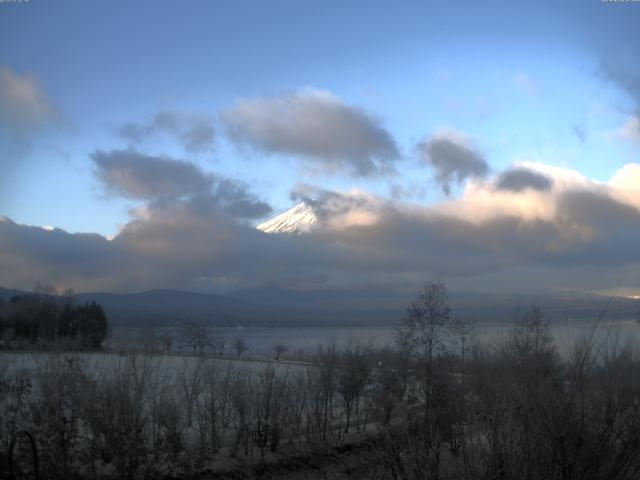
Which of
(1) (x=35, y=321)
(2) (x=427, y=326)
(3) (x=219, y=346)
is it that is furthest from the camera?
(1) (x=35, y=321)

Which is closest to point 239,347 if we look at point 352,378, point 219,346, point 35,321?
point 219,346

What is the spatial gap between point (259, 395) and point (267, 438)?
189 cm

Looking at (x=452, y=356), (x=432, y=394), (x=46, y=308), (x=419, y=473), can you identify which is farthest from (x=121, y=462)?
(x=46, y=308)

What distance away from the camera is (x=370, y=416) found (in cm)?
3547

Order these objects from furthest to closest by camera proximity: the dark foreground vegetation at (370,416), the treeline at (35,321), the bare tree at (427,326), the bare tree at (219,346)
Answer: the bare tree at (219,346)
the treeline at (35,321)
the bare tree at (427,326)
the dark foreground vegetation at (370,416)

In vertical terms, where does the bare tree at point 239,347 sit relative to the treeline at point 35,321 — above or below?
below

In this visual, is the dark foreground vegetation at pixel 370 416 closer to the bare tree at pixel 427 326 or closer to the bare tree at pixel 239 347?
the bare tree at pixel 427 326

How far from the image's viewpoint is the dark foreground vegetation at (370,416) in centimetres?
853

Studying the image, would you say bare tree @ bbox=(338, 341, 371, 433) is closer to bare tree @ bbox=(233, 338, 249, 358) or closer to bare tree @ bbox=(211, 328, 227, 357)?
bare tree @ bbox=(211, 328, 227, 357)

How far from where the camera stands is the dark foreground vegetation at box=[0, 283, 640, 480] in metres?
8.53

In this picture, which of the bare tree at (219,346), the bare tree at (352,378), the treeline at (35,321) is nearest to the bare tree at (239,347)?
the bare tree at (219,346)

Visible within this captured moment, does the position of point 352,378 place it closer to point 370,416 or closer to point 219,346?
point 370,416

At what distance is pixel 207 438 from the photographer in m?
27.0

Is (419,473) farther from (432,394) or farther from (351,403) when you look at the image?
(351,403)
